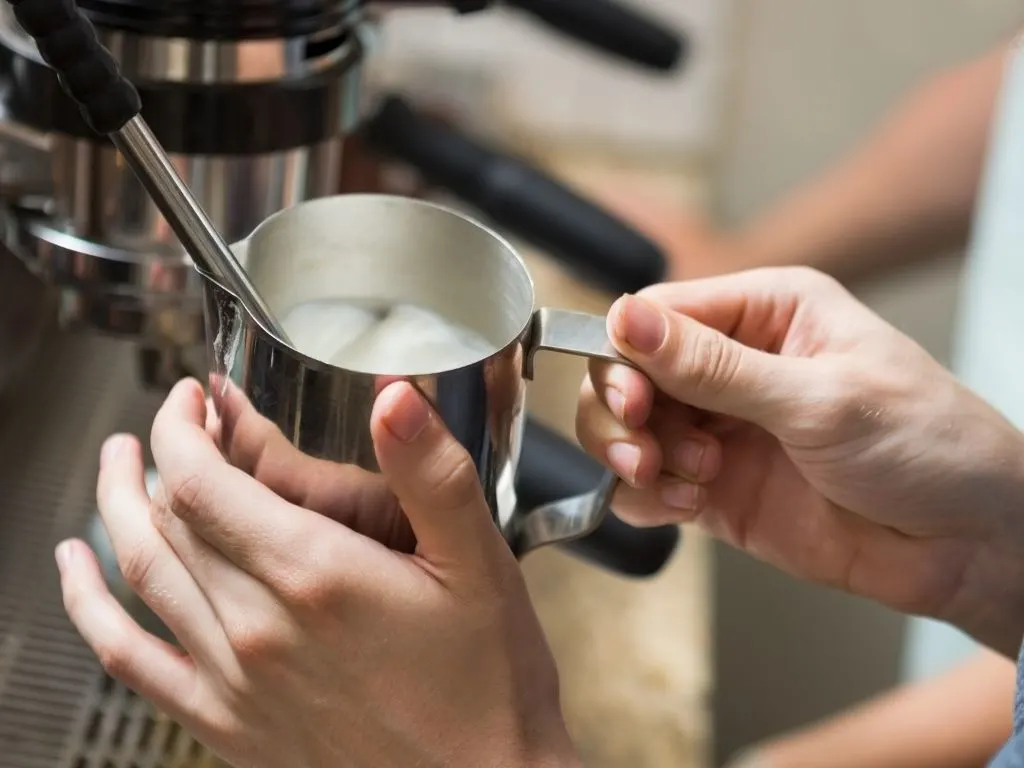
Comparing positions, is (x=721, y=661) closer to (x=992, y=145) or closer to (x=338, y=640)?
(x=992, y=145)

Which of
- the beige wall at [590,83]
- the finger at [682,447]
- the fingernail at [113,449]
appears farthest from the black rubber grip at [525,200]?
the beige wall at [590,83]

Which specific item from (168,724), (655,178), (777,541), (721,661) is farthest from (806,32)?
(168,724)

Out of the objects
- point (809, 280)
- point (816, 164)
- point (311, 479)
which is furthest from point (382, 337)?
point (816, 164)

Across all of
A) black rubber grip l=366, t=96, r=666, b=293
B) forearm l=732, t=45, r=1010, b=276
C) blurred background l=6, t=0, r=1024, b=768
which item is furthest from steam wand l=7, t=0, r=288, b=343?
forearm l=732, t=45, r=1010, b=276

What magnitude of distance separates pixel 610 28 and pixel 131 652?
35cm

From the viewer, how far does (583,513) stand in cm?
35

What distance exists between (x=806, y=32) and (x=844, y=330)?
2.31 feet

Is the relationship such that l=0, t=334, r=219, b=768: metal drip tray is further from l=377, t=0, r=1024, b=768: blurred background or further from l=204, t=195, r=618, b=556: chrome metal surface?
l=377, t=0, r=1024, b=768: blurred background

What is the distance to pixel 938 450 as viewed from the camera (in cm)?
40

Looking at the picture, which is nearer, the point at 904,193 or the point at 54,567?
the point at 54,567

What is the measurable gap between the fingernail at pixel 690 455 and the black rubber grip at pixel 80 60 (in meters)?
0.22

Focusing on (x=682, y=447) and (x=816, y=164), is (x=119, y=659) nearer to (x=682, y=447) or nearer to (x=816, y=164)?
(x=682, y=447)

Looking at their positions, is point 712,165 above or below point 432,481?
below

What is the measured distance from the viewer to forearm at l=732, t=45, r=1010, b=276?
32.1 inches
